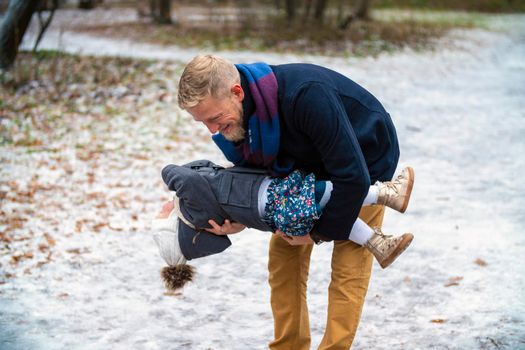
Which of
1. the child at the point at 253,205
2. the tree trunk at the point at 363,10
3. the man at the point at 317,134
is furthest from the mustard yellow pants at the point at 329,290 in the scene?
the tree trunk at the point at 363,10

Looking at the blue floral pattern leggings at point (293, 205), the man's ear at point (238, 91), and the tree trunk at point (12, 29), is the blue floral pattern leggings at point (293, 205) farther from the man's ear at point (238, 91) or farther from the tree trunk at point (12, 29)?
the tree trunk at point (12, 29)

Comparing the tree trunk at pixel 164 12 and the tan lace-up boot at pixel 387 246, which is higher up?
the tan lace-up boot at pixel 387 246

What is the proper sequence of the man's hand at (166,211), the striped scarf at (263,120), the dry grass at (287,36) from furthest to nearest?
the dry grass at (287,36) → the man's hand at (166,211) → the striped scarf at (263,120)

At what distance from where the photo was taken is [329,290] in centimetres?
300

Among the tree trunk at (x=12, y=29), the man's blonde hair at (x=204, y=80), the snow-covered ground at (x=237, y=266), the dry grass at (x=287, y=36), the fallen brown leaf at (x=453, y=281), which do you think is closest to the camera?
the man's blonde hair at (x=204, y=80)

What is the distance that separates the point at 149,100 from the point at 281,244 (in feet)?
25.3

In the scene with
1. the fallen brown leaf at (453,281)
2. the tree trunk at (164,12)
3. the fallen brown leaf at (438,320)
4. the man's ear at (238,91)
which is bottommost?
the tree trunk at (164,12)

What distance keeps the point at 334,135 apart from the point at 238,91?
41 cm

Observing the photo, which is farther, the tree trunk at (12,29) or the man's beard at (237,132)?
the tree trunk at (12,29)

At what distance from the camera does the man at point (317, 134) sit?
2562 millimetres

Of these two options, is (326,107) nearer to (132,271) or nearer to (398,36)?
(132,271)

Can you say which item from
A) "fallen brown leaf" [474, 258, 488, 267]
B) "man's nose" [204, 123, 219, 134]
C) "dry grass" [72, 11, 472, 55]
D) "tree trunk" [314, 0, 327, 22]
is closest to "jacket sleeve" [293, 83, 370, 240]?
"man's nose" [204, 123, 219, 134]

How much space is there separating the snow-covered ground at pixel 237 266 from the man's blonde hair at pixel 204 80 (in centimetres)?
183

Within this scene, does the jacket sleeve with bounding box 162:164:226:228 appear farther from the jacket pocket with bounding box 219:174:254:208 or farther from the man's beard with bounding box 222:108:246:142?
the man's beard with bounding box 222:108:246:142
